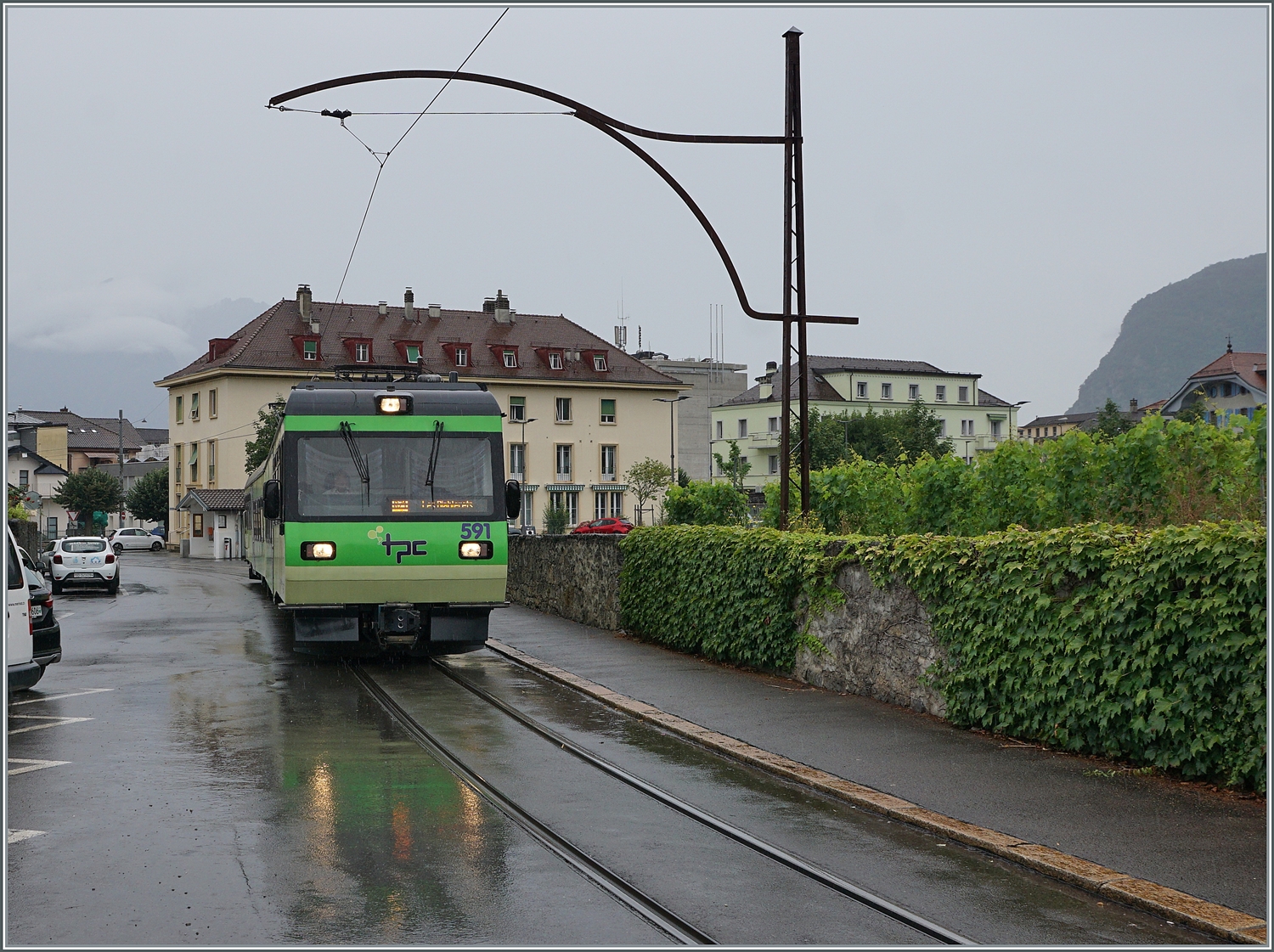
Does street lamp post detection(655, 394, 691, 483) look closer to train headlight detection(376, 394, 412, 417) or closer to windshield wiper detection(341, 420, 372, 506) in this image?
train headlight detection(376, 394, 412, 417)

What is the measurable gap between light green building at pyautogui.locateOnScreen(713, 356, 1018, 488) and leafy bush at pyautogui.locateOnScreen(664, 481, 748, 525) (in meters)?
84.2

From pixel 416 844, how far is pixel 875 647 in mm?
6012

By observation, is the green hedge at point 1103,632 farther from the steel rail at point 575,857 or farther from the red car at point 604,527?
the red car at point 604,527

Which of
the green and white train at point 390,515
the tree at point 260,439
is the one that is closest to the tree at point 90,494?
the tree at point 260,439

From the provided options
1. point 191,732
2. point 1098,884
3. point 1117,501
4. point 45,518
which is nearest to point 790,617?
point 1117,501

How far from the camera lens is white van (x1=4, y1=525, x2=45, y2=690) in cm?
1104

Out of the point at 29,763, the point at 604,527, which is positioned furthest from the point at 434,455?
the point at 604,527

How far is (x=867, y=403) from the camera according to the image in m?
109

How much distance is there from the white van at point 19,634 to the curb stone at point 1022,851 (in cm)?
553

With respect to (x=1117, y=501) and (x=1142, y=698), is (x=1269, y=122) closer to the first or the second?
(x=1142, y=698)

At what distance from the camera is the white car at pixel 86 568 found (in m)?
33.4

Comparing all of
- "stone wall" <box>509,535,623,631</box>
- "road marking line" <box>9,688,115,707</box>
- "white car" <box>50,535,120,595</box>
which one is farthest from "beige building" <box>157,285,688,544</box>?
"road marking line" <box>9,688,115,707</box>

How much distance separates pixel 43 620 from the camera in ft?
43.0

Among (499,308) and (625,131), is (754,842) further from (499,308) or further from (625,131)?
(499,308)
